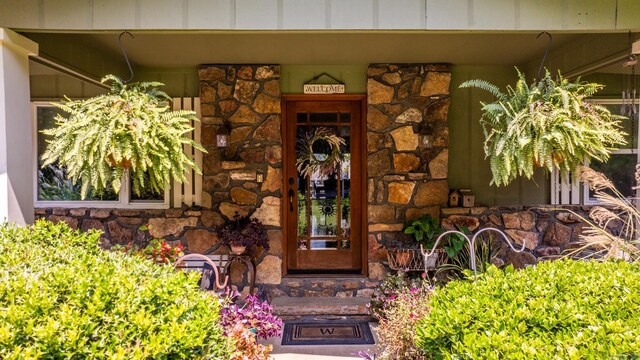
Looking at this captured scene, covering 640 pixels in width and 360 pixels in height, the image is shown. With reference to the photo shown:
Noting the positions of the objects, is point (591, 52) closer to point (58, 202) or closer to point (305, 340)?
point (305, 340)

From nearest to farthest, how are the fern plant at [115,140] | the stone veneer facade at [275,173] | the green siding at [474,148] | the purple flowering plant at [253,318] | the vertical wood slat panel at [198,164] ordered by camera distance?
the fern plant at [115,140]
the purple flowering plant at [253,318]
the stone veneer facade at [275,173]
the vertical wood slat panel at [198,164]
the green siding at [474,148]

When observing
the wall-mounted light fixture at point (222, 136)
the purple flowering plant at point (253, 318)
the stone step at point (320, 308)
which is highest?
the wall-mounted light fixture at point (222, 136)

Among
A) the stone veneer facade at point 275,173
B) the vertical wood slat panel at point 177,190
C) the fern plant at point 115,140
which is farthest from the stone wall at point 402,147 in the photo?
the fern plant at point 115,140

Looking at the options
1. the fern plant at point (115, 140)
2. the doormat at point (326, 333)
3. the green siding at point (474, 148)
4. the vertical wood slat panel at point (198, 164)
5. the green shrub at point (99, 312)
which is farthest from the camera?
the green siding at point (474, 148)

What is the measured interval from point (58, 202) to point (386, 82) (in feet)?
12.6

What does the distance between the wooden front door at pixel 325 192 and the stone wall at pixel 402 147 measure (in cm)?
19

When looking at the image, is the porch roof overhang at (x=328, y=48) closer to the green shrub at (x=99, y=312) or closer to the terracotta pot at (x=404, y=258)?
the terracotta pot at (x=404, y=258)

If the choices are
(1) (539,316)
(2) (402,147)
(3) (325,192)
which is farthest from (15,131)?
(2) (402,147)

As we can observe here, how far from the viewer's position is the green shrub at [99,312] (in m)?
1.30

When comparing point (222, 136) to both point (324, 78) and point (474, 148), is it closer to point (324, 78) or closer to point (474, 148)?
point (324, 78)

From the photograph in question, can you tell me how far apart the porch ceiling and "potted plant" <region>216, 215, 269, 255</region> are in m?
1.69

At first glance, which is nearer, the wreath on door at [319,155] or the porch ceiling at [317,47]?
Result: the porch ceiling at [317,47]

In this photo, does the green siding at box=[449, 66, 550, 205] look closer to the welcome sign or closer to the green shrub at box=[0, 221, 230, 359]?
the welcome sign

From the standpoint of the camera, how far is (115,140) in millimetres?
2168
